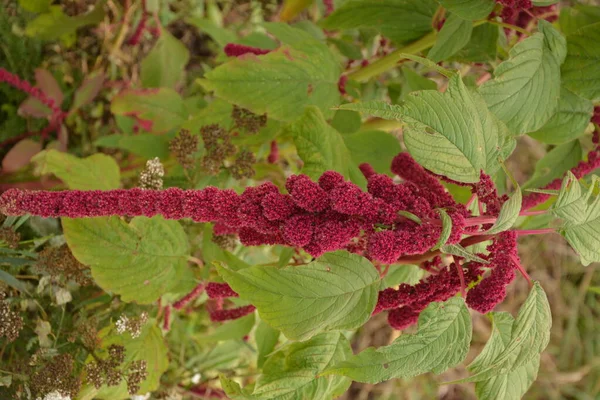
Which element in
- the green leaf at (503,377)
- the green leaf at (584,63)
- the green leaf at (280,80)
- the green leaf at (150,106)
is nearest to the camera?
the green leaf at (503,377)

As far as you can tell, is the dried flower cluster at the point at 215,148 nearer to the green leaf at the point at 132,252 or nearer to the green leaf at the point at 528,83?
the green leaf at the point at 132,252

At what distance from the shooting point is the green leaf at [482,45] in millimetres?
1132

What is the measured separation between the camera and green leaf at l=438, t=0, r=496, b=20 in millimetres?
926

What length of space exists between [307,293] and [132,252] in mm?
462

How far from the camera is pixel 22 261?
1.01 meters

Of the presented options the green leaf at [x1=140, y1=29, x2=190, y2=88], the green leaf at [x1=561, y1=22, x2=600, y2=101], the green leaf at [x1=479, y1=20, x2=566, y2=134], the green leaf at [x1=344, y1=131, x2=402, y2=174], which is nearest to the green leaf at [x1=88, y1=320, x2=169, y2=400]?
the green leaf at [x1=344, y1=131, x2=402, y2=174]

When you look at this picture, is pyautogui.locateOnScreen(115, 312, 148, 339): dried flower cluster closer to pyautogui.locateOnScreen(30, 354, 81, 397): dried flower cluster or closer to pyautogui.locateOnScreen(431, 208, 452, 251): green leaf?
pyautogui.locateOnScreen(30, 354, 81, 397): dried flower cluster

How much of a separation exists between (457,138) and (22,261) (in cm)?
80

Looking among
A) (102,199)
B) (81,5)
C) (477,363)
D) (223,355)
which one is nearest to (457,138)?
(477,363)

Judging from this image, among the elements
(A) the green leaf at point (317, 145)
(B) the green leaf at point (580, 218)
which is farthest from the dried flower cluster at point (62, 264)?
(B) the green leaf at point (580, 218)

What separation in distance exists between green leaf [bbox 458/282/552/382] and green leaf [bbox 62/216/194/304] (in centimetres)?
62

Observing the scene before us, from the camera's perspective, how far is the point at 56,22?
143 cm

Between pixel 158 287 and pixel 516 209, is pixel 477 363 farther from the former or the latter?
pixel 158 287

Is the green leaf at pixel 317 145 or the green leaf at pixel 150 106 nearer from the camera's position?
the green leaf at pixel 317 145
